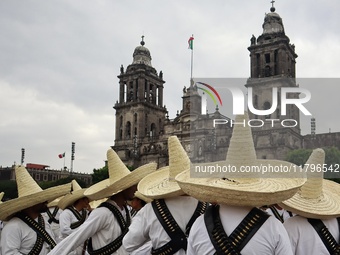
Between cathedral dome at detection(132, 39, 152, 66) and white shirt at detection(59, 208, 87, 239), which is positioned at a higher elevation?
cathedral dome at detection(132, 39, 152, 66)

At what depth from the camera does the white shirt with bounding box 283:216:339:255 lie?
390 centimetres

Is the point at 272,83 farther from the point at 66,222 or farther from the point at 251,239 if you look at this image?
the point at 251,239

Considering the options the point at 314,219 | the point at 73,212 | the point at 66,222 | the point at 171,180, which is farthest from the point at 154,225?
the point at 73,212

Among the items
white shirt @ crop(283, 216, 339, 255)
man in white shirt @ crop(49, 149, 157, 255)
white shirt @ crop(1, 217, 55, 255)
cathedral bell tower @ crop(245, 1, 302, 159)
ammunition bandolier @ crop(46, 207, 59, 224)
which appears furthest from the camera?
cathedral bell tower @ crop(245, 1, 302, 159)

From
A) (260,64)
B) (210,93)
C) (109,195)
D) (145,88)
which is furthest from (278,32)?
(109,195)

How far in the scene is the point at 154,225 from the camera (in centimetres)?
422

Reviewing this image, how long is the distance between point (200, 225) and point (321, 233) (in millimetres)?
1195

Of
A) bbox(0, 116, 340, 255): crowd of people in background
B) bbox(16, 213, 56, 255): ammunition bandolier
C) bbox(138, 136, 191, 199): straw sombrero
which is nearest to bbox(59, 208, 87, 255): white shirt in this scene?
bbox(0, 116, 340, 255): crowd of people in background

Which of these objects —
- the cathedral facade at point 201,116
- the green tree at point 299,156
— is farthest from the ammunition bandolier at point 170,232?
the cathedral facade at point 201,116

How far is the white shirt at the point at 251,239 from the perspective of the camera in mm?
3158

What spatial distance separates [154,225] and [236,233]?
3.88ft

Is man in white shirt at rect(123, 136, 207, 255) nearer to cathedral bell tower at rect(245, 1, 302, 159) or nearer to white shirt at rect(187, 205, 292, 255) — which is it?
white shirt at rect(187, 205, 292, 255)

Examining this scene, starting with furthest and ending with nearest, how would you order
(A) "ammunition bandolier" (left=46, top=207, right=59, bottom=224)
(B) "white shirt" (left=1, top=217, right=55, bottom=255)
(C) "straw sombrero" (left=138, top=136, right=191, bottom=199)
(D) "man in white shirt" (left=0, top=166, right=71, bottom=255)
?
(A) "ammunition bandolier" (left=46, top=207, right=59, bottom=224) < (D) "man in white shirt" (left=0, top=166, right=71, bottom=255) < (B) "white shirt" (left=1, top=217, right=55, bottom=255) < (C) "straw sombrero" (left=138, top=136, right=191, bottom=199)

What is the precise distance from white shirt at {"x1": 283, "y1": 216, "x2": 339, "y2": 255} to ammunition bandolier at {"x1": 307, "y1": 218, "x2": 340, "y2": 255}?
3 cm
